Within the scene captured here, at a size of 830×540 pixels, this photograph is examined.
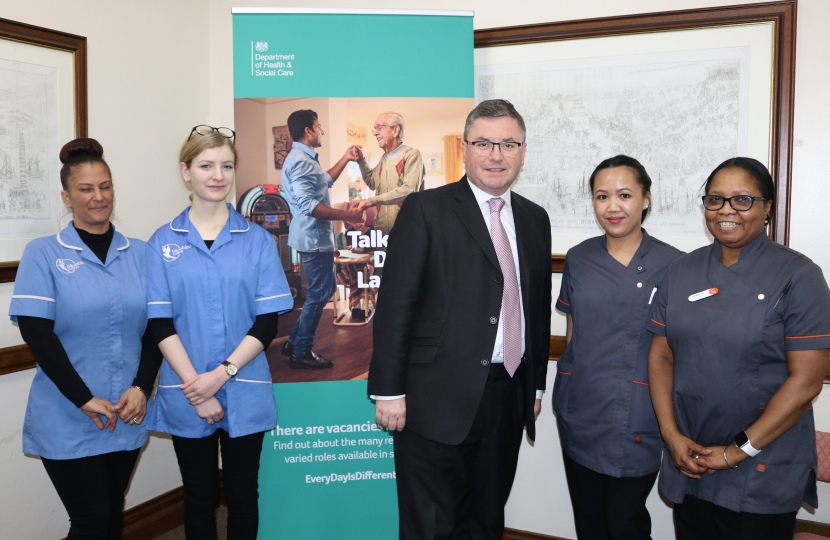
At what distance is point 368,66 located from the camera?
2.45m

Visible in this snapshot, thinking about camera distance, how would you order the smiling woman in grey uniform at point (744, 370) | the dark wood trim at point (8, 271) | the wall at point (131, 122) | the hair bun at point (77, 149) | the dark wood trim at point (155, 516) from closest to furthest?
the smiling woman in grey uniform at point (744, 370), the hair bun at point (77, 149), the dark wood trim at point (8, 271), the wall at point (131, 122), the dark wood trim at point (155, 516)

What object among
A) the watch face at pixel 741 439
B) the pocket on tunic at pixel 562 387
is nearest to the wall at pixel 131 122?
the pocket on tunic at pixel 562 387

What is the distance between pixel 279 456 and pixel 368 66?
5.39 feet

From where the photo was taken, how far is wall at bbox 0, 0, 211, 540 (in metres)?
2.36

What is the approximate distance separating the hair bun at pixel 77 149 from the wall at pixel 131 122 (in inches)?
25.8

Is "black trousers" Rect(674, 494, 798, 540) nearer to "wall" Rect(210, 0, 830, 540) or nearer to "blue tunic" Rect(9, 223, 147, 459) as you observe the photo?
"wall" Rect(210, 0, 830, 540)

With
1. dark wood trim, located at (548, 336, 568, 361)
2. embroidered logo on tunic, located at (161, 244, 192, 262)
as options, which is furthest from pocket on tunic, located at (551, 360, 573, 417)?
embroidered logo on tunic, located at (161, 244, 192, 262)

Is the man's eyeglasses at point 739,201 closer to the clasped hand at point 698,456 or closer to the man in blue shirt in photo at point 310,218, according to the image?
the clasped hand at point 698,456

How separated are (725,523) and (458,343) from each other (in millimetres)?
923

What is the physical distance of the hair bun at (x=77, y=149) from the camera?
2.01m

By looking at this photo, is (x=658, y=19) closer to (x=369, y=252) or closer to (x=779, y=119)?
(x=779, y=119)

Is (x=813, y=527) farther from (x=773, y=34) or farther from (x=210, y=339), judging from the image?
(x=210, y=339)

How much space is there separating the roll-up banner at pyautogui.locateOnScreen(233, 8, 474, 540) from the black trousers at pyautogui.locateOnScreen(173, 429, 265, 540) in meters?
0.31

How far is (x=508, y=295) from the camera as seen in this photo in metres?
1.93
